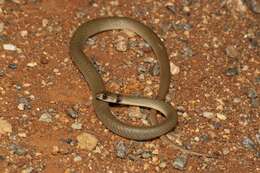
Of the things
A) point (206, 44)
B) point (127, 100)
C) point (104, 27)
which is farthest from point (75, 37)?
point (206, 44)

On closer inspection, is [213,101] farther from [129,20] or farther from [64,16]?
[64,16]

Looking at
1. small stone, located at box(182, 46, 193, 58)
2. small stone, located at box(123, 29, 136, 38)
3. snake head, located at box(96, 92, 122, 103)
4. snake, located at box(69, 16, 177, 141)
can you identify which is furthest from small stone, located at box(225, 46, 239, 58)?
snake head, located at box(96, 92, 122, 103)

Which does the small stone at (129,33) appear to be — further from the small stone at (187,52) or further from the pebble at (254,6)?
the pebble at (254,6)

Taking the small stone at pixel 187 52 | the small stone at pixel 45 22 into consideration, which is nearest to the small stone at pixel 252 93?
the small stone at pixel 187 52

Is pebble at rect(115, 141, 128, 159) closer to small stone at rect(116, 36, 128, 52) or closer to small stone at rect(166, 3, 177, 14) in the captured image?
small stone at rect(116, 36, 128, 52)

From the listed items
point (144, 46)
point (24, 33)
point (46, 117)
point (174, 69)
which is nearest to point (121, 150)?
point (46, 117)

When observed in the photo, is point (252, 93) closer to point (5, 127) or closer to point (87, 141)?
point (87, 141)
